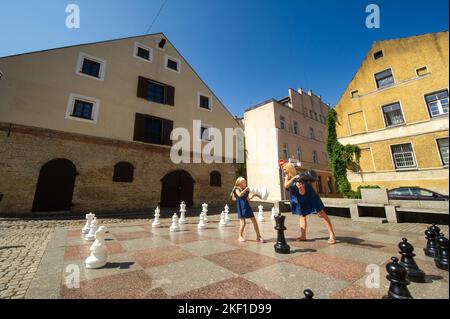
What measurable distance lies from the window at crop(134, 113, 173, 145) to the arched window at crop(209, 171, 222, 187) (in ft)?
13.4

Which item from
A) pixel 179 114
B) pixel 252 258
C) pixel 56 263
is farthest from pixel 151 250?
pixel 179 114

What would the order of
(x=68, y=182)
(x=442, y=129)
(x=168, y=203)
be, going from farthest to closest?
(x=168, y=203) → (x=68, y=182) → (x=442, y=129)

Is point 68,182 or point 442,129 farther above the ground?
point 68,182

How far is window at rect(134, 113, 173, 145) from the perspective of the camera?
12672mm

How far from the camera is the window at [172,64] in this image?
1522cm

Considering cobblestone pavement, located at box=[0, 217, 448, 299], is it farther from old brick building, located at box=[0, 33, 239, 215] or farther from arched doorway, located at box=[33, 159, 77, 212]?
old brick building, located at box=[0, 33, 239, 215]

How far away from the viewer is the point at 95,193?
1069 centimetres

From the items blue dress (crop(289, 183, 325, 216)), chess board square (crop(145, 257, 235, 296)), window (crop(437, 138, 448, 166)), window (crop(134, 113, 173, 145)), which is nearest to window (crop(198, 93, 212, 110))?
window (crop(134, 113, 173, 145))

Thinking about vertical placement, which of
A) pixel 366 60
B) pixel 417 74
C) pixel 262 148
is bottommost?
pixel 417 74

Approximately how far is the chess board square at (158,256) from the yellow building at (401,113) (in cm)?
304

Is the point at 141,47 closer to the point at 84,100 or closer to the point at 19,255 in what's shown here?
the point at 84,100

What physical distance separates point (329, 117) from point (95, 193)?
15292 mm

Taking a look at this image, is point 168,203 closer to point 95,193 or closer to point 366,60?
point 95,193

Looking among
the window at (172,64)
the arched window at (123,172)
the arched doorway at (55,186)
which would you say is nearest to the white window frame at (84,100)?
the arched doorway at (55,186)
